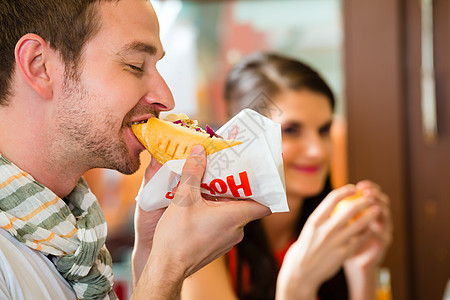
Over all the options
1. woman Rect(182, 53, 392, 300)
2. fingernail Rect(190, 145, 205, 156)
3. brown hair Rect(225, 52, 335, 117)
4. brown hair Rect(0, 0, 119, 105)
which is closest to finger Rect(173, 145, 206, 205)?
fingernail Rect(190, 145, 205, 156)

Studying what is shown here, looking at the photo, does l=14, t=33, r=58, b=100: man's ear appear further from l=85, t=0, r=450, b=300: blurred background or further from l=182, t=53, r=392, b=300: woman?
l=85, t=0, r=450, b=300: blurred background

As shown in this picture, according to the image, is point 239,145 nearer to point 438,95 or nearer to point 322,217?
point 322,217

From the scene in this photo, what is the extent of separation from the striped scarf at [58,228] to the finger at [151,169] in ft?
0.35

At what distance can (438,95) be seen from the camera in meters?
2.21

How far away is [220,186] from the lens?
783 millimetres

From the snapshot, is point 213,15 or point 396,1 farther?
point 213,15

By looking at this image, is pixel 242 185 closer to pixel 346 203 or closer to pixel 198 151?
pixel 198 151

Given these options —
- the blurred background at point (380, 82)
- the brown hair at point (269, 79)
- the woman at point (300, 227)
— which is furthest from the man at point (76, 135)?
the blurred background at point (380, 82)

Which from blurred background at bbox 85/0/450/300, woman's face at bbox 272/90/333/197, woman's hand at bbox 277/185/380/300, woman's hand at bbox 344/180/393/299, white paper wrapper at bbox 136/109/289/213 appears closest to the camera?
white paper wrapper at bbox 136/109/289/213

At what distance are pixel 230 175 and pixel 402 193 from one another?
5.26 ft

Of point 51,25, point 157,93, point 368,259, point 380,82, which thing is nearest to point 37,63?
point 51,25

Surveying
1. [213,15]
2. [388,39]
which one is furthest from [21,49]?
[388,39]

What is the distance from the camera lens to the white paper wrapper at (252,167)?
0.76m

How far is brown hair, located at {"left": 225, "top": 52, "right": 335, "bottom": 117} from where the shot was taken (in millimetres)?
1490
